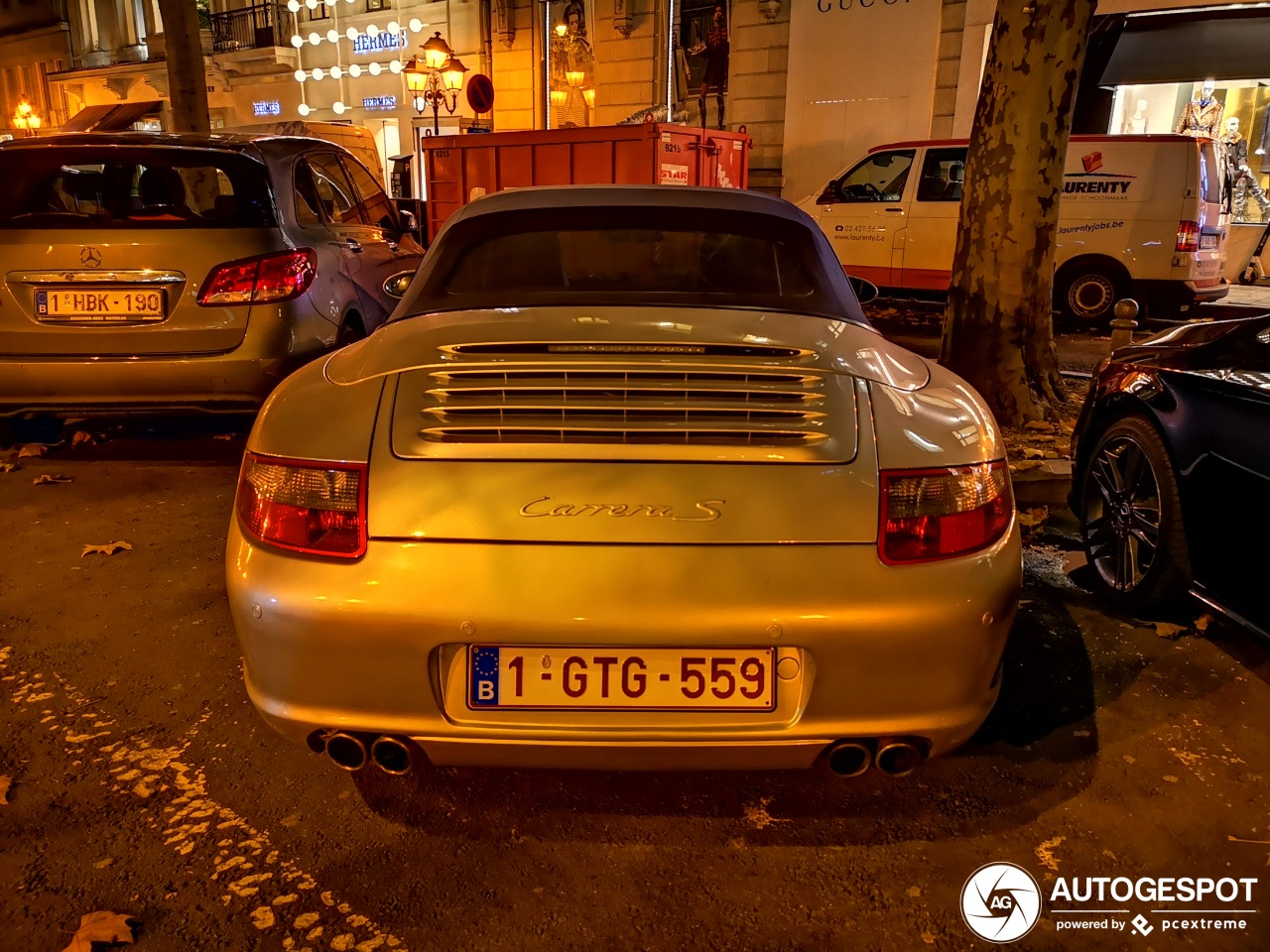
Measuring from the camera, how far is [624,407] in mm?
2045

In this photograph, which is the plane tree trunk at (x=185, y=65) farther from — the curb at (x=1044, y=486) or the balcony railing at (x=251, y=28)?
the balcony railing at (x=251, y=28)

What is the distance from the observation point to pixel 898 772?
80.6 inches

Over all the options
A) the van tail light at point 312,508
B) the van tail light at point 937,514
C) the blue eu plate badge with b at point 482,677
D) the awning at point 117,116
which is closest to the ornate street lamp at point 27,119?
the awning at point 117,116

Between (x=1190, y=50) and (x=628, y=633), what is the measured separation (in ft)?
57.2

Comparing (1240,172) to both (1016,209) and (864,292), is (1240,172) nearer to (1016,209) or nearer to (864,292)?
(1016,209)

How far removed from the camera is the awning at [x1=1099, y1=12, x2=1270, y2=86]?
48.3 feet

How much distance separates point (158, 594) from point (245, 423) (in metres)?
3.07

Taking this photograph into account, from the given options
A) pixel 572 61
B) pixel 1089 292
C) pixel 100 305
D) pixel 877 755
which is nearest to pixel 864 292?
pixel 877 755

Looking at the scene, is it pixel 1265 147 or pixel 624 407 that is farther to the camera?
pixel 1265 147

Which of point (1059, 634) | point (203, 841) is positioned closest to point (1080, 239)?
point (1059, 634)

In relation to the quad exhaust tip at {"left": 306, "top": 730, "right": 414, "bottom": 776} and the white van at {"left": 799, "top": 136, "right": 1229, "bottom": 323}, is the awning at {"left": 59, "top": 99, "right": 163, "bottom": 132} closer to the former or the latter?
the white van at {"left": 799, "top": 136, "right": 1229, "bottom": 323}

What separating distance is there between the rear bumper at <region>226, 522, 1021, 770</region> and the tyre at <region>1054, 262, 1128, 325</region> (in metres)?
10.4

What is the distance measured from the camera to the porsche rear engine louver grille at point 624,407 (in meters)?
2.01

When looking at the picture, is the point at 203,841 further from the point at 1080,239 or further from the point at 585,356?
the point at 1080,239
